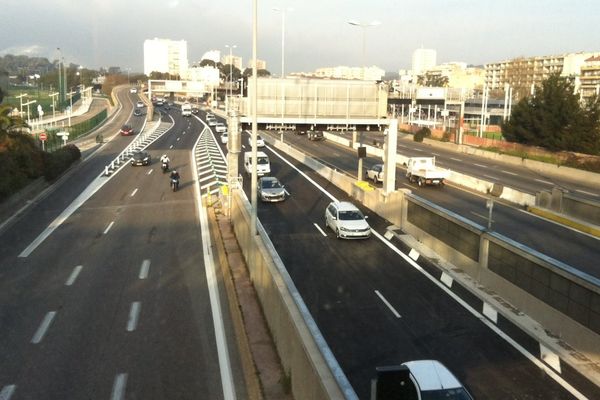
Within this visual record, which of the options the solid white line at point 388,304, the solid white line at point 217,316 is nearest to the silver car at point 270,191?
the solid white line at point 217,316

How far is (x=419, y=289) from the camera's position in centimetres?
1691

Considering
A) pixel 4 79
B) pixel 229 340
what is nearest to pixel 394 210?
pixel 229 340

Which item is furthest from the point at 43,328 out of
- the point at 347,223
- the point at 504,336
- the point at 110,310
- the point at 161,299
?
the point at 347,223

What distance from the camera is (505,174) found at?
4638 centimetres

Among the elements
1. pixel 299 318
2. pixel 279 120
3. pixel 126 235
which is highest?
pixel 279 120

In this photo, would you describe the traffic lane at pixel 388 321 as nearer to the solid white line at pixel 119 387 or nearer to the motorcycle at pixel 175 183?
the solid white line at pixel 119 387

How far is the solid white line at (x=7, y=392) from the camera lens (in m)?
10.8

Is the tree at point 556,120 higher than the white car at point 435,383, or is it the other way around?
the tree at point 556,120

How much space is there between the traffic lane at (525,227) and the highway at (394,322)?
567 centimetres

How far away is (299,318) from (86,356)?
534 centimetres

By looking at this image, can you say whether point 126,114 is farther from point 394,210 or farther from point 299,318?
point 299,318

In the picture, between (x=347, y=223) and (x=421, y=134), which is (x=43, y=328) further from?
(x=421, y=134)

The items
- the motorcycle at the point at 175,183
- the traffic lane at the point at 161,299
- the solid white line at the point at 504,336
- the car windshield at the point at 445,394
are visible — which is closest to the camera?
the car windshield at the point at 445,394

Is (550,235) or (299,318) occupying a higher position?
(299,318)
